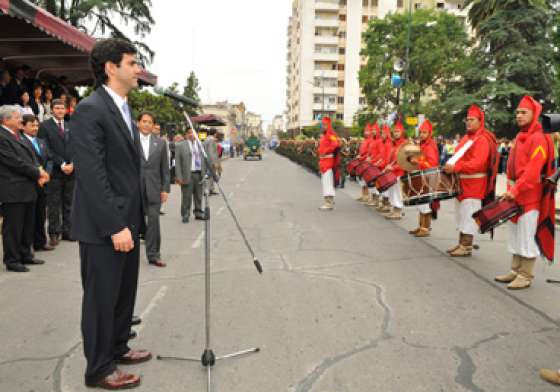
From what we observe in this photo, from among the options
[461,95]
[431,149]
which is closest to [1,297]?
[431,149]

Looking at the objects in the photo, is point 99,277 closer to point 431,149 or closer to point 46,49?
point 431,149

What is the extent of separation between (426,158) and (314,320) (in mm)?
4802

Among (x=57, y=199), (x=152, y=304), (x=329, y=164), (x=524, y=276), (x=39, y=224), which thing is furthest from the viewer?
(x=329, y=164)

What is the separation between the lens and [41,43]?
8.99 metres

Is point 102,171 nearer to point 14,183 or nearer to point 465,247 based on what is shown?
point 14,183

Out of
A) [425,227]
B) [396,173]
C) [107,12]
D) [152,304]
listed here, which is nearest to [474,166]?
[425,227]

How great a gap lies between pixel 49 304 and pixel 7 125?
8.89ft

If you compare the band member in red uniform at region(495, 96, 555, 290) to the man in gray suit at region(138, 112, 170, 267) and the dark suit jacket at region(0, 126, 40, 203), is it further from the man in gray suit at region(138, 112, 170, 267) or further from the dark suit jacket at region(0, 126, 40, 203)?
the dark suit jacket at region(0, 126, 40, 203)

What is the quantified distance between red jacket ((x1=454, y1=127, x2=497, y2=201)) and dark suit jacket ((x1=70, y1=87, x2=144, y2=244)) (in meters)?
5.00

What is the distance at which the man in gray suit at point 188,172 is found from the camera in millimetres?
10156

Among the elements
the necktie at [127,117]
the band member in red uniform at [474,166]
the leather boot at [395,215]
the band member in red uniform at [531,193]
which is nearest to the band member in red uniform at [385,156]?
the leather boot at [395,215]

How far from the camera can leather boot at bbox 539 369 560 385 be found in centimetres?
339

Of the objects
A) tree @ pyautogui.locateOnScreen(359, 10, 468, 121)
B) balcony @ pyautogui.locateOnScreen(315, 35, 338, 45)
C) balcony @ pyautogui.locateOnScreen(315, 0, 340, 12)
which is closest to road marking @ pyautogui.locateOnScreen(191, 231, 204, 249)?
tree @ pyautogui.locateOnScreen(359, 10, 468, 121)

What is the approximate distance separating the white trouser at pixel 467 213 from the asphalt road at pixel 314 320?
0.49 meters
